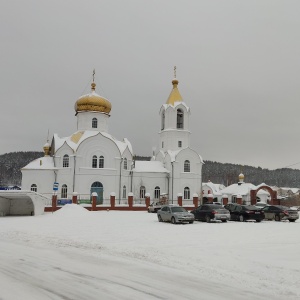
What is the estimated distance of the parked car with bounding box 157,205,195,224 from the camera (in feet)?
71.7

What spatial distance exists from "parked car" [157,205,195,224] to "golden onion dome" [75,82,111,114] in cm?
2542

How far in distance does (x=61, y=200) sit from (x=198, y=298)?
33746mm

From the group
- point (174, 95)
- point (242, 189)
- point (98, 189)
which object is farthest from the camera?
point (242, 189)

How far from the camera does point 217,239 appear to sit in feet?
48.8

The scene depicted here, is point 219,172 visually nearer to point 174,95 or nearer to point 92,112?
point 174,95

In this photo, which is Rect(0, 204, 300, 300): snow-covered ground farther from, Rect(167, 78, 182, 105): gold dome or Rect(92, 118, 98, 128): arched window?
Rect(167, 78, 182, 105): gold dome

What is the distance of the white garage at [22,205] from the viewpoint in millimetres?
29125

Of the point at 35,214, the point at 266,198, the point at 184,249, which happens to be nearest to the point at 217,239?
the point at 184,249

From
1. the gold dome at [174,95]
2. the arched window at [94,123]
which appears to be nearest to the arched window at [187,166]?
the gold dome at [174,95]

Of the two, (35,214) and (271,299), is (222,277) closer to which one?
(271,299)

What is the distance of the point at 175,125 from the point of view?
157 ft

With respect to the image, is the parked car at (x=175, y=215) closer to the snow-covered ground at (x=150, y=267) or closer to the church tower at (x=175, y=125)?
the snow-covered ground at (x=150, y=267)

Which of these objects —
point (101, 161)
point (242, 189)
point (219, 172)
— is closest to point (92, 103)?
point (101, 161)

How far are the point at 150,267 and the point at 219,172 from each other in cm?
14563
